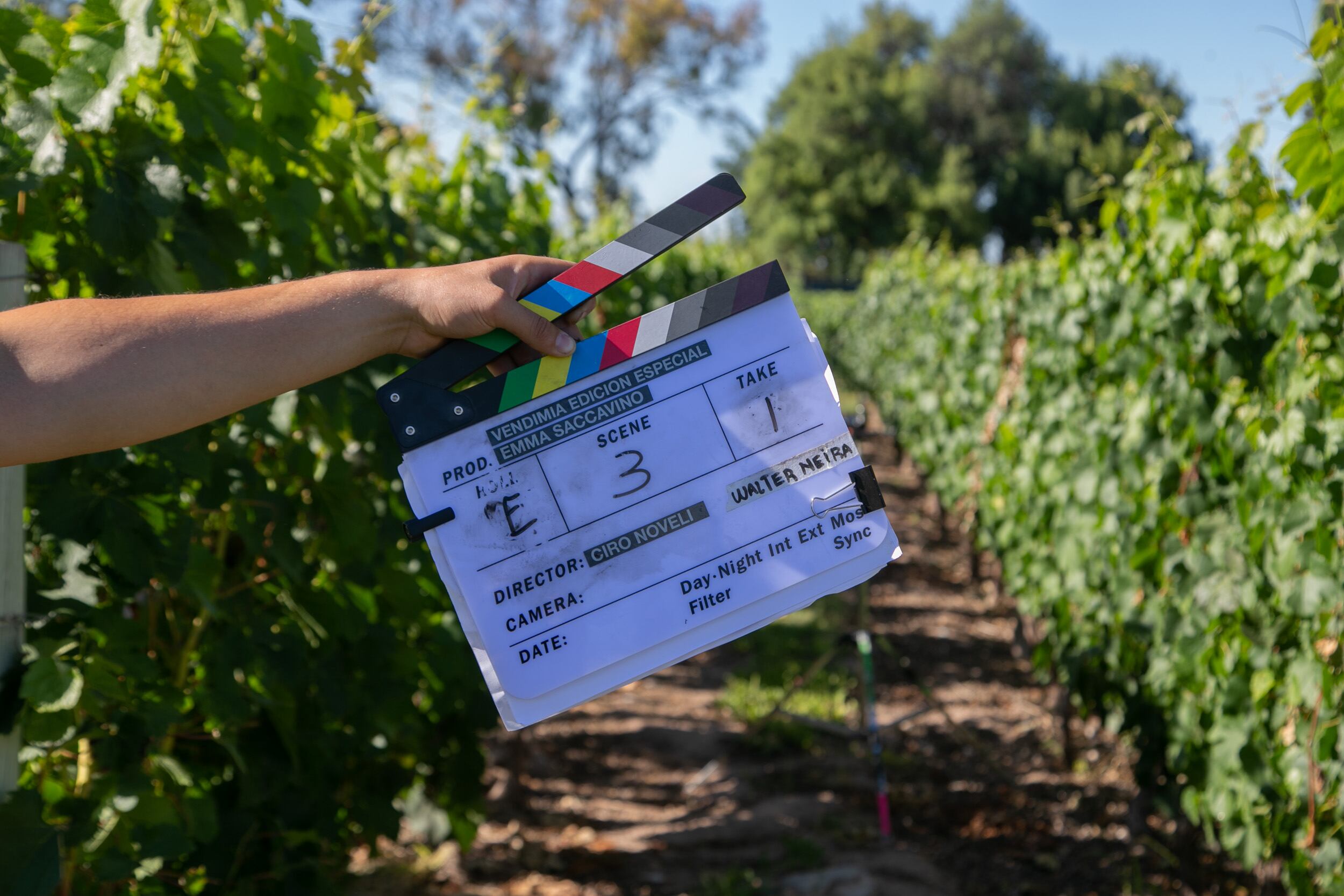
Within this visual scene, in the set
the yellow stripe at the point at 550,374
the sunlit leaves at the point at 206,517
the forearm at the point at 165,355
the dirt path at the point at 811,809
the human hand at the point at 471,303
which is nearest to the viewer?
the forearm at the point at 165,355

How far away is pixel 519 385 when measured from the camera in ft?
4.53

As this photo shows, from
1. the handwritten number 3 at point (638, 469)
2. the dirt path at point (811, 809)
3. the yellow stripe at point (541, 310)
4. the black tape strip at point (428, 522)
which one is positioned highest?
the yellow stripe at point (541, 310)

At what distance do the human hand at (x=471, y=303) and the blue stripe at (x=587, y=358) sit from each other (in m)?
0.03

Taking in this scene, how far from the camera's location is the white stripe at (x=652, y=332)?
1.43 m

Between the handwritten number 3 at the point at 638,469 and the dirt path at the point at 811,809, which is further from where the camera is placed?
the dirt path at the point at 811,809

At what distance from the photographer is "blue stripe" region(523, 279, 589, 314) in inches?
52.7

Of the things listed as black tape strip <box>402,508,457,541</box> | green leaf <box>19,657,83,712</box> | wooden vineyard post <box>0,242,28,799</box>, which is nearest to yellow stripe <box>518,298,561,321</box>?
black tape strip <box>402,508,457,541</box>

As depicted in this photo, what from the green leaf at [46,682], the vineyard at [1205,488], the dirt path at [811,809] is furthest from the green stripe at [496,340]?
the dirt path at [811,809]

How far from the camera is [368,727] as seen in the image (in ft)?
8.55

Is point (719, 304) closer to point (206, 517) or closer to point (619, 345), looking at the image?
point (619, 345)

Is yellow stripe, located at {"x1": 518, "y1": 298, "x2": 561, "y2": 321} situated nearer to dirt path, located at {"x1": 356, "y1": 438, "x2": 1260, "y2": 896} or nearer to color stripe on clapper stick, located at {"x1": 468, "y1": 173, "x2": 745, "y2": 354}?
color stripe on clapper stick, located at {"x1": 468, "y1": 173, "x2": 745, "y2": 354}

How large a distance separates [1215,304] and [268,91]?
277cm

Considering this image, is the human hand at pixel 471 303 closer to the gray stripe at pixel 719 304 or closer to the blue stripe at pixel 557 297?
the blue stripe at pixel 557 297

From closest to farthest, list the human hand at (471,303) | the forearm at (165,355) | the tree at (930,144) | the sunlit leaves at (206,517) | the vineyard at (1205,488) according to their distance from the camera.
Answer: the forearm at (165,355) → the human hand at (471,303) → the sunlit leaves at (206,517) → the vineyard at (1205,488) → the tree at (930,144)
